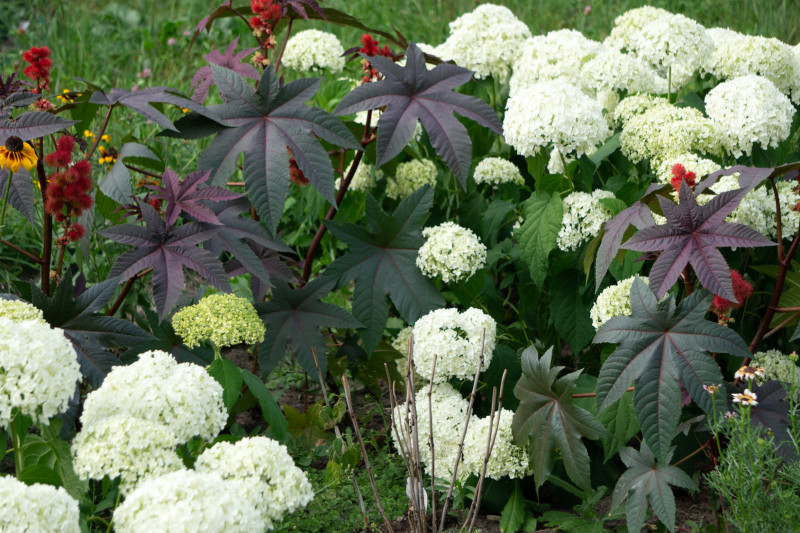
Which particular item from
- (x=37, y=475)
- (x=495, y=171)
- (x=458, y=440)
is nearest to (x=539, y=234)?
(x=495, y=171)

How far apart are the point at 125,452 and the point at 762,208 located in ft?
6.15

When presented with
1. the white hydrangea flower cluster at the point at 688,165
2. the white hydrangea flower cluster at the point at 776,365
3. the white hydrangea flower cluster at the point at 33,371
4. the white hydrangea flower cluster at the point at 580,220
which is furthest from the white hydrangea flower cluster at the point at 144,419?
the white hydrangea flower cluster at the point at 776,365

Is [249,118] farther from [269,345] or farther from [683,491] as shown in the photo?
[683,491]

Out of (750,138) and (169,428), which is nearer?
(169,428)

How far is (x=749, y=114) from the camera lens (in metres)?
2.31

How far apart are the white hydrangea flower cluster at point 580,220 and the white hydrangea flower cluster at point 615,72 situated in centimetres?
59

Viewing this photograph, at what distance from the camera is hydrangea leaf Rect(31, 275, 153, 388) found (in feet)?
6.64

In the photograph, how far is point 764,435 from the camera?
1.96 metres

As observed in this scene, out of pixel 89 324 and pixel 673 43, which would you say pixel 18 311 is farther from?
pixel 673 43

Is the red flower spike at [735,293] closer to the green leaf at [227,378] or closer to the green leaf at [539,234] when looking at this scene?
the green leaf at [539,234]

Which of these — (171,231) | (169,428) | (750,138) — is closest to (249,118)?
(171,231)

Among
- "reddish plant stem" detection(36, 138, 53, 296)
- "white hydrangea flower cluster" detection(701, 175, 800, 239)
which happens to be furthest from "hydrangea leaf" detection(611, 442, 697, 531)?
"reddish plant stem" detection(36, 138, 53, 296)

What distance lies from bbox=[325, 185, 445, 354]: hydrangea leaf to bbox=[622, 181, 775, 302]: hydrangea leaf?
0.81 m

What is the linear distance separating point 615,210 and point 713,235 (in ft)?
1.59
